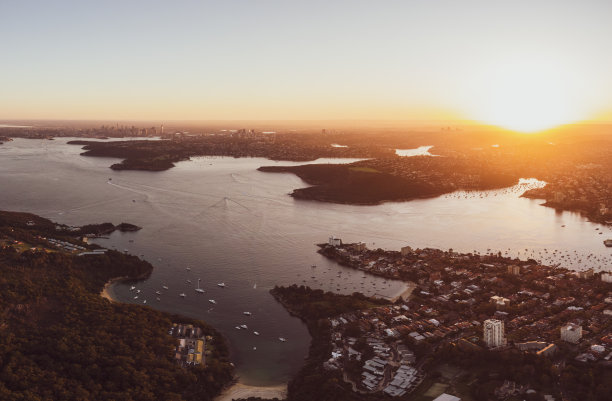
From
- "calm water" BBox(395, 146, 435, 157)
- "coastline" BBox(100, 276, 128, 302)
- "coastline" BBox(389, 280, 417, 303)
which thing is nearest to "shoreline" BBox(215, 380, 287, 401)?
"coastline" BBox(389, 280, 417, 303)

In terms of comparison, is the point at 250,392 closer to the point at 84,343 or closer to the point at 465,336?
the point at 84,343

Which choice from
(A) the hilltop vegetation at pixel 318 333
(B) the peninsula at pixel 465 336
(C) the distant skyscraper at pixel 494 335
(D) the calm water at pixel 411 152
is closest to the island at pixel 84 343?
(A) the hilltop vegetation at pixel 318 333

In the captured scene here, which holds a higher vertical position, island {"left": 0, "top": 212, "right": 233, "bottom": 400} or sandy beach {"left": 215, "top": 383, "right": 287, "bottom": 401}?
island {"left": 0, "top": 212, "right": 233, "bottom": 400}

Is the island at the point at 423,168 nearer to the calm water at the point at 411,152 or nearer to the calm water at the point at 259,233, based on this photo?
the calm water at the point at 259,233

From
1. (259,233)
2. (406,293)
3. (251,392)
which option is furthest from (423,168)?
(251,392)

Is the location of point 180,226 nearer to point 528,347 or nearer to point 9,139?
point 528,347

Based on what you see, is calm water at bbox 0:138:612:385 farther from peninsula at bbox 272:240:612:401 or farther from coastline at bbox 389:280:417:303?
peninsula at bbox 272:240:612:401
